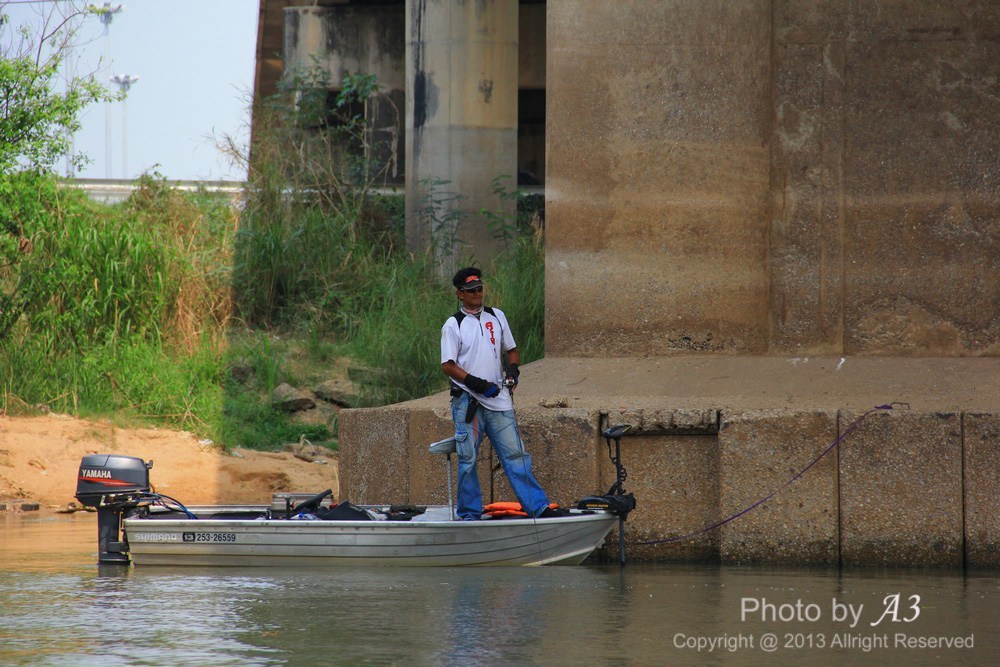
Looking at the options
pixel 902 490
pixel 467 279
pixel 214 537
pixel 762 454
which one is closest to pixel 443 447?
pixel 467 279

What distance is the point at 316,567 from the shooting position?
10.2 m

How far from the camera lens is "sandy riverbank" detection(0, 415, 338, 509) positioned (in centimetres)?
1617

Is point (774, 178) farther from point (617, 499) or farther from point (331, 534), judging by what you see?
point (331, 534)

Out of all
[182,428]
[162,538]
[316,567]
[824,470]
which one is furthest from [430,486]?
[182,428]

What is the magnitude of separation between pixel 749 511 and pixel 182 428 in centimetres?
1004

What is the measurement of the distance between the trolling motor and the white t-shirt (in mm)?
804

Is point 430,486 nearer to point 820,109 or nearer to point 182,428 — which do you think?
point 820,109

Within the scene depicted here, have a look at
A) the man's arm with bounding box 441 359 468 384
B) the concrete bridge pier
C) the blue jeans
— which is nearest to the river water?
the blue jeans

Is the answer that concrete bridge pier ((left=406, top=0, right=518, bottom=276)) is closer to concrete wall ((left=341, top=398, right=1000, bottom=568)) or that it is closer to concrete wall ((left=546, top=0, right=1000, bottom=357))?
concrete wall ((left=546, top=0, right=1000, bottom=357))

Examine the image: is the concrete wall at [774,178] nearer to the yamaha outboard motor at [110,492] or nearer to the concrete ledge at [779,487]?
the concrete ledge at [779,487]

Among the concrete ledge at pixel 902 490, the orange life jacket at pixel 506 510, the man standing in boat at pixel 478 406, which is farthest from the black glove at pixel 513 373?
the concrete ledge at pixel 902 490

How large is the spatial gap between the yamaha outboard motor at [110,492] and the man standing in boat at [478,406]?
2.31 metres

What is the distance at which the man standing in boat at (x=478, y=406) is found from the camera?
10305mm

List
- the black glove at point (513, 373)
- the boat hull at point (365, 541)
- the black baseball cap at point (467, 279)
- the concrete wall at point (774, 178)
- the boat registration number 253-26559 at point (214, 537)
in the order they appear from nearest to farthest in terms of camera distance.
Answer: the boat hull at point (365, 541)
the boat registration number 253-26559 at point (214, 537)
the black glove at point (513, 373)
the black baseball cap at point (467, 279)
the concrete wall at point (774, 178)
